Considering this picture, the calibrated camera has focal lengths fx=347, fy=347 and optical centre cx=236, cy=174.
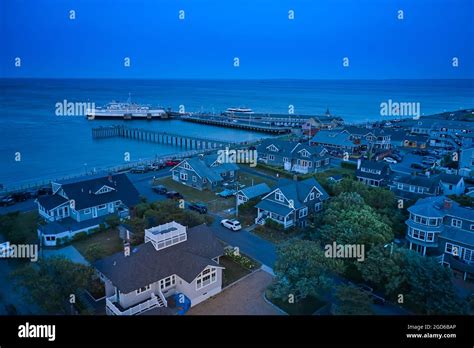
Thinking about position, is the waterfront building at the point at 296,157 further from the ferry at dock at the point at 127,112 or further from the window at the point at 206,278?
the ferry at dock at the point at 127,112

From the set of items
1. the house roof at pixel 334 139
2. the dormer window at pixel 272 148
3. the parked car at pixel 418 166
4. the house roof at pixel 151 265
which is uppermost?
the house roof at pixel 334 139

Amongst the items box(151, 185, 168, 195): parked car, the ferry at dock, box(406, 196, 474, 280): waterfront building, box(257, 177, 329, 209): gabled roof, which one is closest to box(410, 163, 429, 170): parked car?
box(257, 177, 329, 209): gabled roof

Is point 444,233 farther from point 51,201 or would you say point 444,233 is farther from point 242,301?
point 51,201

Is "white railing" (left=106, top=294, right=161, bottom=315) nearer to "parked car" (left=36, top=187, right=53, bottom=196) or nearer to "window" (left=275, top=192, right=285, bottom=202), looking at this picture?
"window" (left=275, top=192, right=285, bottom=202)

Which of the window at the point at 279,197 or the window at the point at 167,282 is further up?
the window at the point at 279,197

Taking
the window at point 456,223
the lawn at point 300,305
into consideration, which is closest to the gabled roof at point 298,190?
the window at point 456,223

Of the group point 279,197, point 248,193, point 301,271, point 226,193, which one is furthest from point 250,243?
point 226,193

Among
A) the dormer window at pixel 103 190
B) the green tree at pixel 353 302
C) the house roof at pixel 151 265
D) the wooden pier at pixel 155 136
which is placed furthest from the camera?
the wooden pier at pixel 155 136
